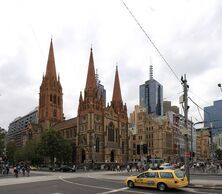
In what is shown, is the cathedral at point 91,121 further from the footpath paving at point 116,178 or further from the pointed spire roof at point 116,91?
the footpath paving at point 116,178

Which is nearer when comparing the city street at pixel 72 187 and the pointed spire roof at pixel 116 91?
the city street at pixel 72 187

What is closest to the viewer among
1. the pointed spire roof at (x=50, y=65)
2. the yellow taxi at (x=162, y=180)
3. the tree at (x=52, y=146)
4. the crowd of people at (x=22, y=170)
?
the yellow taxi at (x=162, y=180)

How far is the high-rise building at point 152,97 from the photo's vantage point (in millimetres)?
164875

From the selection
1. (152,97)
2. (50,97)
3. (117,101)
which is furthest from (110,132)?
(152,97)

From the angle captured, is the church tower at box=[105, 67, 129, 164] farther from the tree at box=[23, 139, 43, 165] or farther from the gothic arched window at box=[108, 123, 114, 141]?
the tree at box=[23, 139, 43, 165]

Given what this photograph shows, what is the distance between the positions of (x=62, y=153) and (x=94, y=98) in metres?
20.8

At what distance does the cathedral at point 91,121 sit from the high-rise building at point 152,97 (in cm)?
5716

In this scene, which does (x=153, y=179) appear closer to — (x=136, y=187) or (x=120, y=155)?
(x=136, y=187)

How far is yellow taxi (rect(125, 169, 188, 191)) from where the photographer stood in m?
22.1

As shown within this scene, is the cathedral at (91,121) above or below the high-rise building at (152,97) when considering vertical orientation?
below

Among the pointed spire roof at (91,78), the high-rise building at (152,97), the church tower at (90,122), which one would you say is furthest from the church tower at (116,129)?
the high-rise building at (152,97)

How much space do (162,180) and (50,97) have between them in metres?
95.4

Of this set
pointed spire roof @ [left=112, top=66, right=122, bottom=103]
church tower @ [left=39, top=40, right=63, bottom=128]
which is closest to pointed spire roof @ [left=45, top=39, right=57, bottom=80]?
church tower @ [left=39, top=40, right=63, bottom=128]

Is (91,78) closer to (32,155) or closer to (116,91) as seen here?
(116,91)
